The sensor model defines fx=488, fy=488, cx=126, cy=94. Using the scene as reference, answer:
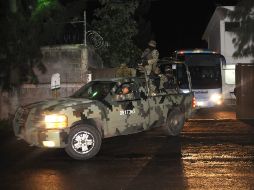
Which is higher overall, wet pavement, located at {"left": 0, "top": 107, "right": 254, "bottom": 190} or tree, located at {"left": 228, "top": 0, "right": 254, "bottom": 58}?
tree, located at {"left": 228, "top": 0, "right": 254, "bottom": 58}

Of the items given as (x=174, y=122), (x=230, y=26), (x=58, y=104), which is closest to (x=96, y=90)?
(x=58, y=104)

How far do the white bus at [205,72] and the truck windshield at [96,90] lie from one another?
36.4ft

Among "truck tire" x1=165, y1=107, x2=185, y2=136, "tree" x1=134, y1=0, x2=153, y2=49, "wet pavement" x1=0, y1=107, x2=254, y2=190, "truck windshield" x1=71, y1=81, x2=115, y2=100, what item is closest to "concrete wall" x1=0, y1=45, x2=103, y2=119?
"wet pavement" x1=0, y1=107, x2=254, y2=190

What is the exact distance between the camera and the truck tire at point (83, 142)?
1010 centimetres

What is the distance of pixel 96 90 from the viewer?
38.5 ft

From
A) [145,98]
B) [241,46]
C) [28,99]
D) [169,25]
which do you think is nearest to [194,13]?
[169,25]

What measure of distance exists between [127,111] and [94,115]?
1.07 m

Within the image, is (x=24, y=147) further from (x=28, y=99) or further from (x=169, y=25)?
(x=169, y=25)

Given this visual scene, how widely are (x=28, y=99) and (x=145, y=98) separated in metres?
8.66

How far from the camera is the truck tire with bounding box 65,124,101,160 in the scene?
1010 centimetres

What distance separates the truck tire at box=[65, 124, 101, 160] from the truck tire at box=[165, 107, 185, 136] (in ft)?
10.3

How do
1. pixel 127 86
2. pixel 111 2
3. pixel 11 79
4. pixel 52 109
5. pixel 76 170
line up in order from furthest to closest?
1. pixel 111 2
2. pixel 11 79
3. pixel 127 86
4. pixel 52 109
5. pixel 76 170

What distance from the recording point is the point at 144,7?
40594mm

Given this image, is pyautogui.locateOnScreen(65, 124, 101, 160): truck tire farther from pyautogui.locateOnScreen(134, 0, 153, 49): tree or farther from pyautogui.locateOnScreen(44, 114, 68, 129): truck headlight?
pyautogui.locateOnScreen(134, 0, 153, 49): tree
